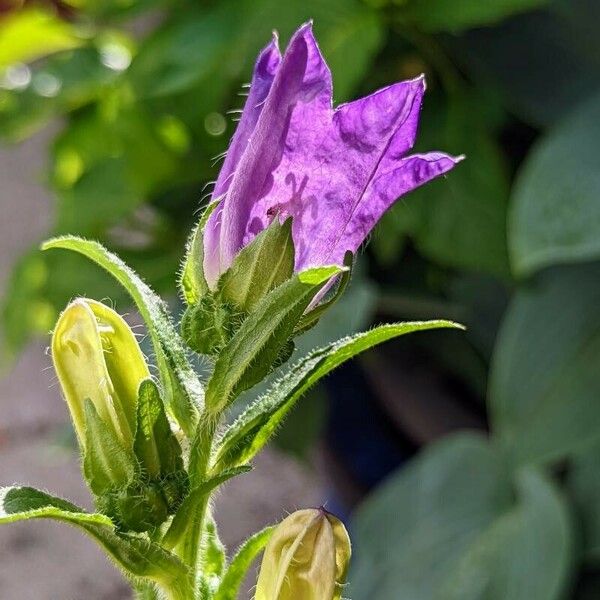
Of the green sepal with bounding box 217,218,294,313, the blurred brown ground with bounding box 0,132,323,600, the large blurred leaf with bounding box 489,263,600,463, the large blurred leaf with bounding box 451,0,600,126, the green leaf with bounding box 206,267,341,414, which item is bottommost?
the blurred brown ground with bounding box 0,132,323,600

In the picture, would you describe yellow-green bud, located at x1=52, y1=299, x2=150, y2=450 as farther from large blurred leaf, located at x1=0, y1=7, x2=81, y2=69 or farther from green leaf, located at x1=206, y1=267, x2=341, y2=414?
large blurred leaf, located at x1=0, y1=7, x2=81, y2=69

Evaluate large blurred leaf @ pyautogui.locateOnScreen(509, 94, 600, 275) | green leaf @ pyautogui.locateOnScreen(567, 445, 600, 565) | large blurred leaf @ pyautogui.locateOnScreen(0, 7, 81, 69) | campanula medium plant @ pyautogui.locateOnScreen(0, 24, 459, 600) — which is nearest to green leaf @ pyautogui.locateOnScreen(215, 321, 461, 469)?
campanula medium plant @ pyautogui.locateOnScreen(0, 24, 459, 600)

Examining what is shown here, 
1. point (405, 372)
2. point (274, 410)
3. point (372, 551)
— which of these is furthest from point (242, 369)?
point (405, 372)

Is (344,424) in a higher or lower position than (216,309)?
lower

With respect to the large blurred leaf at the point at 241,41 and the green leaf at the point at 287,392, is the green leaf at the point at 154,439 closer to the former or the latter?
the green leaf at the point at 287,392

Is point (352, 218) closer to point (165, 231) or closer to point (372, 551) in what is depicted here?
point (372, 551)

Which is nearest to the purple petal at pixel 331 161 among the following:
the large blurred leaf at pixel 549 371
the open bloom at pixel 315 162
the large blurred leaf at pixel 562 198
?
the open bloom at pixel 315 162
